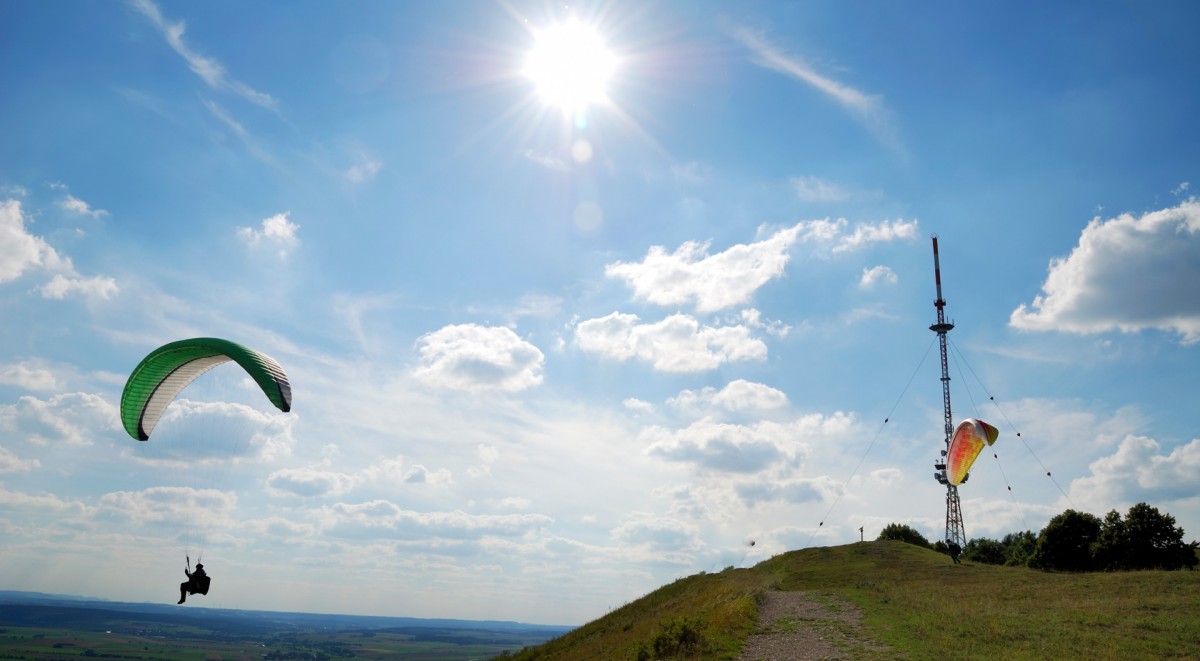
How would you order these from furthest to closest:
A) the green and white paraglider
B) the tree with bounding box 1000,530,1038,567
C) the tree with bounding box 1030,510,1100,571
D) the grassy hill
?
the tree with bounding box 1000,530,1038,567, the tree with bounding box 1030,510,1100,571, the green and white paraglider, the grassy hill

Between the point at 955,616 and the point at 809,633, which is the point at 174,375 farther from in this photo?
the point at 955,616

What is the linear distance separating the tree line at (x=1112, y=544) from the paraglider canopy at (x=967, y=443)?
575 cm

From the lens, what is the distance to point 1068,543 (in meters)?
41.8

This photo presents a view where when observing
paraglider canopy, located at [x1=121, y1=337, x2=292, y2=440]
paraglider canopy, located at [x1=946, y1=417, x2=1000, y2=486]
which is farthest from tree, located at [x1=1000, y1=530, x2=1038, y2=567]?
paraglider canopy, located at [x1=121, y1=337, x2=292, y2=440]

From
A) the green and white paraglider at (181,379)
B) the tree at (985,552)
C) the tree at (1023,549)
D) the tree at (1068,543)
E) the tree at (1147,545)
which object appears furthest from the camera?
the tree at (985,552)

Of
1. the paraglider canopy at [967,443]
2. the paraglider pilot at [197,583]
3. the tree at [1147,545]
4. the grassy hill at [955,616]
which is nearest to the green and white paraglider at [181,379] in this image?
the paraglider pilot at [197,583]

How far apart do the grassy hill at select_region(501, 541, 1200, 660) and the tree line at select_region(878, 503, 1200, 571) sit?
7111mm

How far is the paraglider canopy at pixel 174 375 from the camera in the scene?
80.4 ft

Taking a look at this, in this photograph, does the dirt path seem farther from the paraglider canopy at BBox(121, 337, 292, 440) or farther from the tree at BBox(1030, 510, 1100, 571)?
the tree at BBox(1030, 510, 1100, 571)

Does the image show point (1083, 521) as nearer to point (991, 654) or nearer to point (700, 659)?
point (991, 654)

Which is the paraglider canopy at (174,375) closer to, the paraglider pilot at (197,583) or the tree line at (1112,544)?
the paraglider pilot at (197,583)

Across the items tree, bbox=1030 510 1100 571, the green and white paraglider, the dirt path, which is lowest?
the dirt path

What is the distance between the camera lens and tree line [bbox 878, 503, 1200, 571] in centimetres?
3759

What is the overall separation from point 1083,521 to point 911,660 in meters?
32.4
